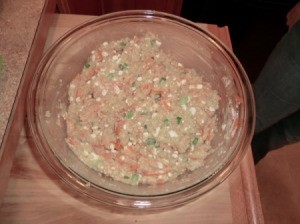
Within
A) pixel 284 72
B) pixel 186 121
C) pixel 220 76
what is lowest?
pixel 186 121

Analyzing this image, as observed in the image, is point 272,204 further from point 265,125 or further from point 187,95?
point 187,95

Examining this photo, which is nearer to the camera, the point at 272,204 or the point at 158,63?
the point at 158,63

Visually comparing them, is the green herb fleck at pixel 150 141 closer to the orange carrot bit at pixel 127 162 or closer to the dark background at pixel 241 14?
the orange carrot bit at pixel 127 162

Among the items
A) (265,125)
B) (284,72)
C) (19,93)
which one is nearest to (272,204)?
(265,125)

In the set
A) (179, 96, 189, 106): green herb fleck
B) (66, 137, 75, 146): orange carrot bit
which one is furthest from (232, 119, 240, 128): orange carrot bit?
(66, 137, 75, 146): orange carrot bit

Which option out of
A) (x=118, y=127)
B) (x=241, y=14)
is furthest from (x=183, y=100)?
(x=241, y=14)

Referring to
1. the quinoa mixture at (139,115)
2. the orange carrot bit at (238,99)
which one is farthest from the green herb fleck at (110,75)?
the orange carrot bit at (238,99)

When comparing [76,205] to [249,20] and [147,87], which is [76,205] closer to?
[147,87]
